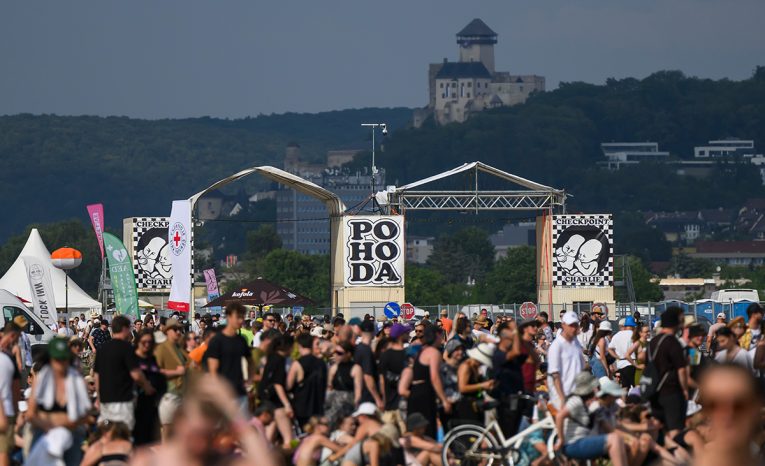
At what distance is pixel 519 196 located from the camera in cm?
5478

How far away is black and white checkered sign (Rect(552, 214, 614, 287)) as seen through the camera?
167 ft

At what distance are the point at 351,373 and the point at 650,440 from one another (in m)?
2.77

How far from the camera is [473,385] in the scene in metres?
14.5

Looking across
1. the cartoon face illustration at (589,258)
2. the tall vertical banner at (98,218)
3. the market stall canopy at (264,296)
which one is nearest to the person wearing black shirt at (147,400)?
the tall vertical banner at (98,218)

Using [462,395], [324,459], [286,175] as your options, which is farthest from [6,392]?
[286,175]

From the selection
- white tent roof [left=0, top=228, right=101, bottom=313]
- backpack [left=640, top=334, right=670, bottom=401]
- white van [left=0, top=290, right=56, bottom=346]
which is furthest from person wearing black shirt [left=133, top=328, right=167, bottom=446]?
white tent roof [left=0, top=228, right=101, bottom=313]

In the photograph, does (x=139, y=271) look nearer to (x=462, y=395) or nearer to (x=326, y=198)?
(x=326, y=198)

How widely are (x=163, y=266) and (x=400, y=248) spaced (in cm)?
737

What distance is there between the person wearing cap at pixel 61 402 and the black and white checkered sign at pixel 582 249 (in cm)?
3944

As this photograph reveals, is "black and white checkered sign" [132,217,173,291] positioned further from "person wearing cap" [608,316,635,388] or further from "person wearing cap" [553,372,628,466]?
"person wearing cap" [553,372,628,466]

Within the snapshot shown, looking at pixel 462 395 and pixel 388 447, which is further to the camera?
pixel 462 395

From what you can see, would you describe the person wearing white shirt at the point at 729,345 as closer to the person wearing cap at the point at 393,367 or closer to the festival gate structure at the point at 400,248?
the person wearing cap at the point at 393,367

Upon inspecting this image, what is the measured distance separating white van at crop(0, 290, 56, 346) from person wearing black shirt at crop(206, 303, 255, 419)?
615 inches

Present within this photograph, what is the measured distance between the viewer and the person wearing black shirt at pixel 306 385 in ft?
47.2
